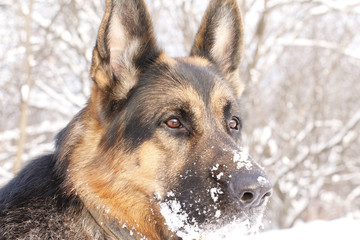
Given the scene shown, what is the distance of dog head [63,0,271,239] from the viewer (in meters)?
2.49

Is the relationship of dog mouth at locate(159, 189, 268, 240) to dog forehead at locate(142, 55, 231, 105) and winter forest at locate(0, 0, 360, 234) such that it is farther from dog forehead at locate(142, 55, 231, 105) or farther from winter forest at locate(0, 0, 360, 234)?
winter forest at locate(0, 0, 360, 234)

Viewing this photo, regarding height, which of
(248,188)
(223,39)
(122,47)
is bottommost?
(248,188)

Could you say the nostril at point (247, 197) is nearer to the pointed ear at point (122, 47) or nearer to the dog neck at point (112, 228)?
the dog neck at point (112, 228)

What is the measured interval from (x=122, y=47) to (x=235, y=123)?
1158mm

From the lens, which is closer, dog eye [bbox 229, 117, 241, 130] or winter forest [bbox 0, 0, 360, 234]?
dog eye [bbox 229, 117, 241, 130]

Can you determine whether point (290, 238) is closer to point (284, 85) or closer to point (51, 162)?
point (51, 162)

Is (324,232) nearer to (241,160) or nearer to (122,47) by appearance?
(241,160)

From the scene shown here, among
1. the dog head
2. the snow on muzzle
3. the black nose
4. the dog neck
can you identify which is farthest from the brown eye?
the dog neck

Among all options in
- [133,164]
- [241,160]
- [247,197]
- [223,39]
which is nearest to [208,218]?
[247,197]

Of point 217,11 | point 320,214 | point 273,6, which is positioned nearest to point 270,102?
point 320,214

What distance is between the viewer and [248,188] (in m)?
2.27

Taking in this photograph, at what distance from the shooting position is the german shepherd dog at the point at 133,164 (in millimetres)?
2518

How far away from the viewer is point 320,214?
13.9m

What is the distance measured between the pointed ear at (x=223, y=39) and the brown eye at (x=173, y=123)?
3.56ft
